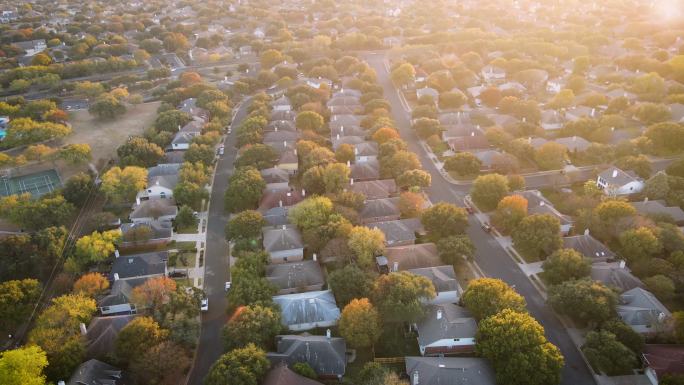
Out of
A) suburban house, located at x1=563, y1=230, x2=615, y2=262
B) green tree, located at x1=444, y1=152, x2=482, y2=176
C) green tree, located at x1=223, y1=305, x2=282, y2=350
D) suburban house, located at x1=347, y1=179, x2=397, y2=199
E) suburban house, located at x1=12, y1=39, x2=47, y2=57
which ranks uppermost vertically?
suburban house, located at x1=563, y1=230, x2=615, y2=262

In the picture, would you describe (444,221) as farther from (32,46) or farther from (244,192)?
(32,46)

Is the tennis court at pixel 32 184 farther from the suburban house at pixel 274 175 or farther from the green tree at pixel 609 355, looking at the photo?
the green tree at pixel 609 355

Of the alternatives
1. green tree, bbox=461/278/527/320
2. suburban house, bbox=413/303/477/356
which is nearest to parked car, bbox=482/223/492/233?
green tree, bbox=461/278/527/320

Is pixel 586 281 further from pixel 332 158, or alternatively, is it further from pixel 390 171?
pixel 332 158

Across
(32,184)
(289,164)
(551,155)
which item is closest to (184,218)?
(289,164)

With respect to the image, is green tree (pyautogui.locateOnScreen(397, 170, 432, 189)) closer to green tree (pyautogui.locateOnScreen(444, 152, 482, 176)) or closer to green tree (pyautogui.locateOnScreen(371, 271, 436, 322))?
green tree (pyautogui.locateOnScreen(444, 152, 482, 176))

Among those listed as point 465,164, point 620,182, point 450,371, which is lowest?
point 450,371
